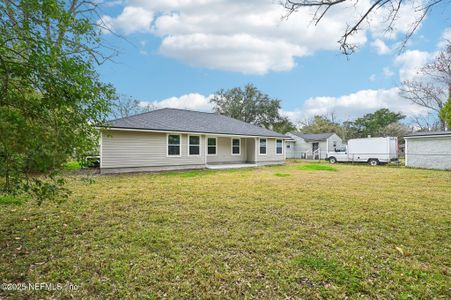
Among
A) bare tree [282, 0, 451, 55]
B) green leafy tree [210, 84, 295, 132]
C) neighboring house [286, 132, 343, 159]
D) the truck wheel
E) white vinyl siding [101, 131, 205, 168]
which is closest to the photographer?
bare tree [282, 0, 451, 55]

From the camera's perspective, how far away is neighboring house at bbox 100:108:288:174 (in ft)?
37.8

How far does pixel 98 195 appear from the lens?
6543mm

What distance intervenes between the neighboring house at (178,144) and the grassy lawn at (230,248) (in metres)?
4.84

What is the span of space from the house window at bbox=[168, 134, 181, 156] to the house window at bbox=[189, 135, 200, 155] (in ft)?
2.75

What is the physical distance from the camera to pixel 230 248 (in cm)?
336

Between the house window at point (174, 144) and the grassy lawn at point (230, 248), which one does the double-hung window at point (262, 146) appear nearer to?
the house window at point (174, 144)

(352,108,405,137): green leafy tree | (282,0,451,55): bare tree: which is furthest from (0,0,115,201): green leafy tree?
(352,108,405,137): green leafy tree

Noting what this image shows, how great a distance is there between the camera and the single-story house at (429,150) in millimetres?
15266

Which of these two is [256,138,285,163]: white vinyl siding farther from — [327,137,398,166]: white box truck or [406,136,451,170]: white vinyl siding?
[406,136,451,170]: white vinyl siding

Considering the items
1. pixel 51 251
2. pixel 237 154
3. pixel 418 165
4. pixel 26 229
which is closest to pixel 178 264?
pixel 51 251

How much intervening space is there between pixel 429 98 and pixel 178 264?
32.5 m

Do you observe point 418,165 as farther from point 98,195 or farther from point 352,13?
point 98,195

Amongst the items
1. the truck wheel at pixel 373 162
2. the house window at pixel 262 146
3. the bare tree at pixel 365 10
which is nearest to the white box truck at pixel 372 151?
the truck wheel at pixel 373 162

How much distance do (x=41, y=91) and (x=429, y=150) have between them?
69.0 feet
